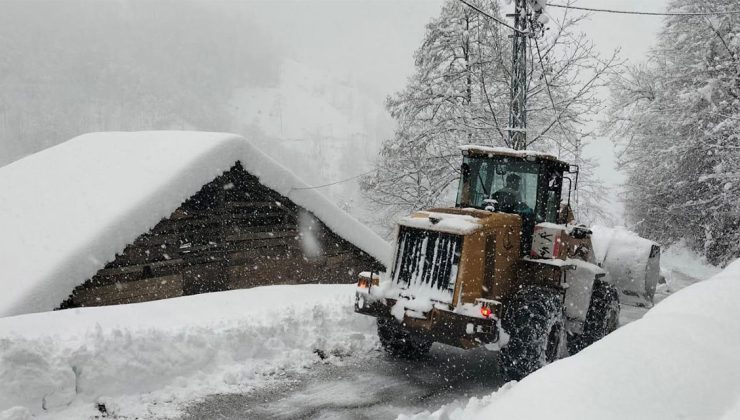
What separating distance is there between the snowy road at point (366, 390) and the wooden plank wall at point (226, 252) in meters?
4.25

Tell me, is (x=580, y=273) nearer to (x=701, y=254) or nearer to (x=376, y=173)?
(x=376, y=173)

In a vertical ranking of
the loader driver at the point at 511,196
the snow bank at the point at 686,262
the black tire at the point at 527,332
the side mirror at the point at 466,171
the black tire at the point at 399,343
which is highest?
the side mirror at the point at 466,171

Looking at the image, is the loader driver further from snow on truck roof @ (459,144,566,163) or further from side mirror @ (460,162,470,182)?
side mirror @ (460,162,470,182)

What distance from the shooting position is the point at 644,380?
3.69m

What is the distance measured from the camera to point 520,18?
1497 cm

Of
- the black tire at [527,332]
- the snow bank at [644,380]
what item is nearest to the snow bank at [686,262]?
the black tire at [527,332]

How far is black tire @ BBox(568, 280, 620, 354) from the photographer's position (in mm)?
8164

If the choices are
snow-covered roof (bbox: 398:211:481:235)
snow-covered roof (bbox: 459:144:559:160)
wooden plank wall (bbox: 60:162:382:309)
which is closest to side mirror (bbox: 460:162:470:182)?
snow-covered roof (bbox: 459:144:559:160)

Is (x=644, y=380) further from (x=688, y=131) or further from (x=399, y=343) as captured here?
(x=688, y=131)

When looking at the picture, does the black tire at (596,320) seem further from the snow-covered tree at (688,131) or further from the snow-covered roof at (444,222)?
the snow-covered tree at (688,131)

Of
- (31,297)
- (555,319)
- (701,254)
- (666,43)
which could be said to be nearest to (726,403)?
(555,319)

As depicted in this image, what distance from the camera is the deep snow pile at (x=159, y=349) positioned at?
16.9 ft

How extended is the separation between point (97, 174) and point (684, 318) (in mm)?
10339

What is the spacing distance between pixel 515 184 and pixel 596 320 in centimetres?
235
